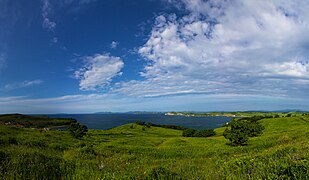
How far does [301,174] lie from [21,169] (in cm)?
750

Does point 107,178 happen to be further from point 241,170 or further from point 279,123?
point 279,123

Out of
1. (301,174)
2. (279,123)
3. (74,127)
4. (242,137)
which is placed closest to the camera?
(301,174)

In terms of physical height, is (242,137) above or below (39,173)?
below

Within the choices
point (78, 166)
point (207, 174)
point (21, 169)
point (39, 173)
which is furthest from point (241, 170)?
point (21, 169)

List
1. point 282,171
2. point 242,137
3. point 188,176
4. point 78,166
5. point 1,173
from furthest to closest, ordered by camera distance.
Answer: point 242,137
point 78,166
point 188,176
point 1,173
point 282,171

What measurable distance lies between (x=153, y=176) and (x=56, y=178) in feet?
9.84

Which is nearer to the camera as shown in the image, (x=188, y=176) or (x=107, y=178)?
(x=107, y=178)

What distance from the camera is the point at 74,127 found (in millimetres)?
60125

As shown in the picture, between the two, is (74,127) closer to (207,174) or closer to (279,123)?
(207,174)

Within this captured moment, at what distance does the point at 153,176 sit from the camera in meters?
6.75

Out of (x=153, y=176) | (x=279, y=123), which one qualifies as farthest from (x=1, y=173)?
(x=279, y=123)

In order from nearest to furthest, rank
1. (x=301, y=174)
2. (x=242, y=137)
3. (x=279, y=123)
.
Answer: (x=301, y=174) → (x=242, y=137) → (x=279, y=123)

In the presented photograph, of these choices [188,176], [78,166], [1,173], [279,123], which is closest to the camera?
[1,173]

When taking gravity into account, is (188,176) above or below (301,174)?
below
